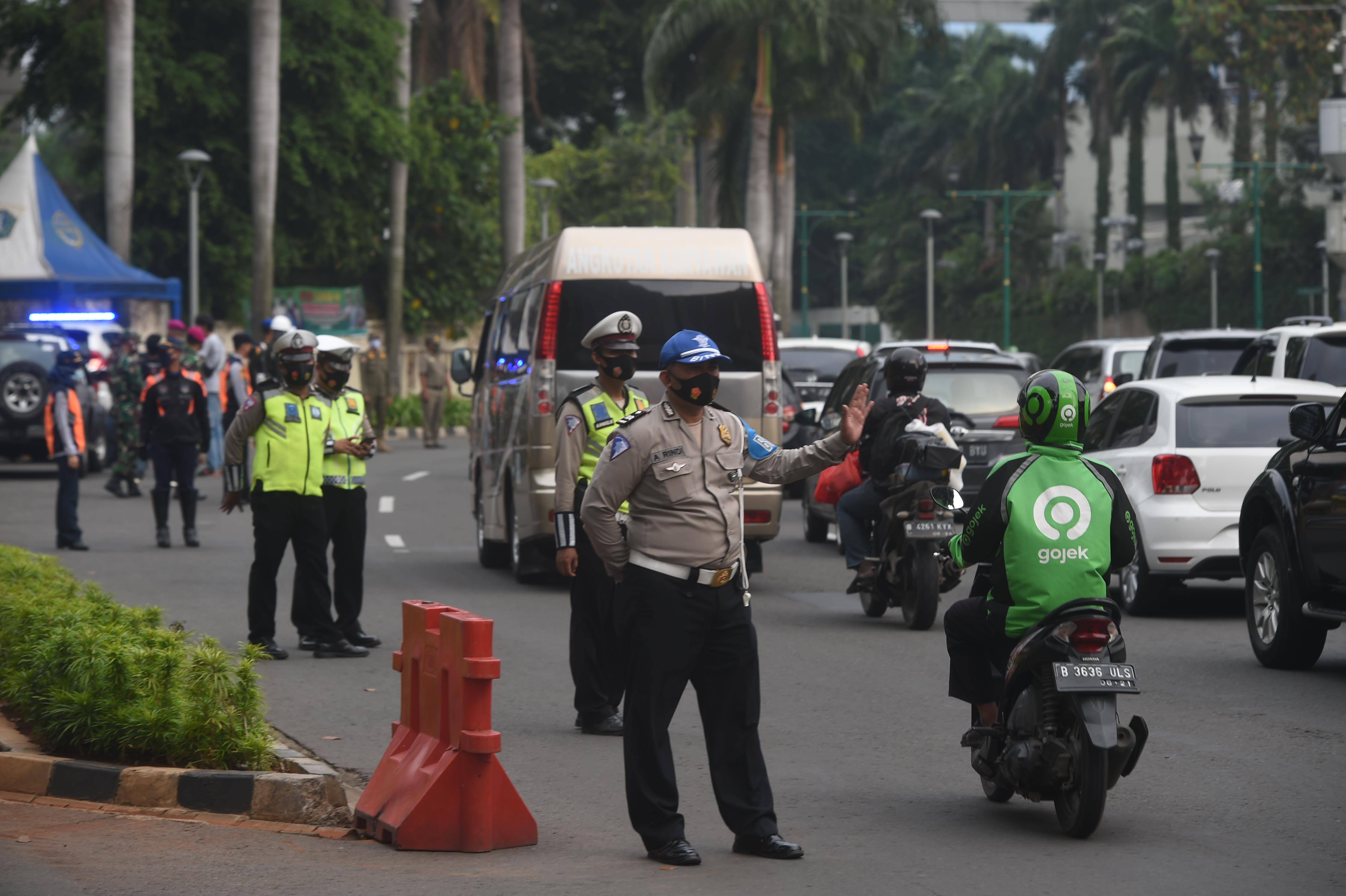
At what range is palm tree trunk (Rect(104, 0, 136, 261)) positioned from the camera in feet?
109

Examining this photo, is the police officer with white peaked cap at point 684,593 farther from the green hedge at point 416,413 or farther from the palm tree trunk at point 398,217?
the palm tree trunk at point 398,217

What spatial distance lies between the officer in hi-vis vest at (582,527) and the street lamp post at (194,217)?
26.0 meters

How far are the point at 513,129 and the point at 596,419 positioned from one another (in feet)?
110

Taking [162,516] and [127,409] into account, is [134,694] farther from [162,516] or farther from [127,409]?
[127,409]

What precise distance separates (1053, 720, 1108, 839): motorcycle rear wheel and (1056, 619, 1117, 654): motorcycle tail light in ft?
0.82

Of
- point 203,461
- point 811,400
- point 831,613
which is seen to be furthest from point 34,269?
point 831,613

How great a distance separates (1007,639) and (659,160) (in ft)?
176

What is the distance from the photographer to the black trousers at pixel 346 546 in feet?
36.0

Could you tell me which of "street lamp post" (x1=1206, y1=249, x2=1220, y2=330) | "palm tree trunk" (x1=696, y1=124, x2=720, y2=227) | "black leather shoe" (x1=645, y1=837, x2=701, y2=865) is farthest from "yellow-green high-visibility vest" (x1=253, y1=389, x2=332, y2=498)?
"street lamp post" (x1=1206, y1=249, x2=1220, y2=330)

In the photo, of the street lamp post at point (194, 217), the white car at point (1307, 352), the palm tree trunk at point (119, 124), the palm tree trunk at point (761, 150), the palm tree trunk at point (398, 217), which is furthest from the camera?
the palm tree trunk at point (761, 150)

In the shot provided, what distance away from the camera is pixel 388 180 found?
4288cm

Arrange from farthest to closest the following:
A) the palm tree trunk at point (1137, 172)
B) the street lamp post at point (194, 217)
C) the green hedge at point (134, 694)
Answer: the palm tree trunk at point (1137, 172)
the street lamp post at point (194, 217)
the green hedge at point (134, 694)

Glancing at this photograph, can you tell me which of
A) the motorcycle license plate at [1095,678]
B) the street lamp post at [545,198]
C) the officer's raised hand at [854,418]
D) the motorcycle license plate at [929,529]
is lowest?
the motorcycle license plate at [1095,678]

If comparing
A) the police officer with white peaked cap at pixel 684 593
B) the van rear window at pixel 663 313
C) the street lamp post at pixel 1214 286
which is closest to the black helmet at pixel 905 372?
the van rear window at pixel 663 313
